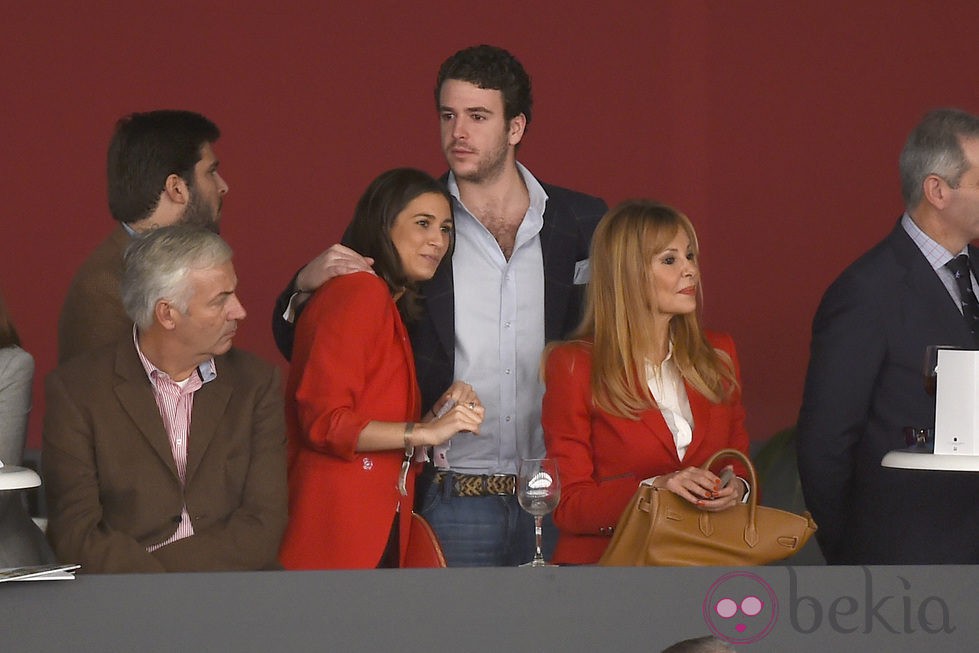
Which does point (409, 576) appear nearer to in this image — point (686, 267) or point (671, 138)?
point (686, 267)

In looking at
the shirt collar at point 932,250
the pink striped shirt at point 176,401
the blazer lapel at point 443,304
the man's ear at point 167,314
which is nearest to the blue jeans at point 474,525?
the blazer lapel at point 443,304

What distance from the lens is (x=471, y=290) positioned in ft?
12.5

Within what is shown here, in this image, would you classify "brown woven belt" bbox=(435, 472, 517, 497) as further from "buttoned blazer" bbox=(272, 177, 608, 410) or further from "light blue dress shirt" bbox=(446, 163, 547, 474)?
"buttoned blazer" bbox=(272, 177, 608, 410)

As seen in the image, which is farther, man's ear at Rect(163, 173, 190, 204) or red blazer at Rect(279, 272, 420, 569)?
man's ear at Rect(163, 173, 190, 204)

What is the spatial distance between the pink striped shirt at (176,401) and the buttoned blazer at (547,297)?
434mm

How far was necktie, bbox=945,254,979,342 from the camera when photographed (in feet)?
11.8

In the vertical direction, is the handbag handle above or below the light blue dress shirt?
below

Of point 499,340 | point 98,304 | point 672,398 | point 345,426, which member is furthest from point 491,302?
point 98,304

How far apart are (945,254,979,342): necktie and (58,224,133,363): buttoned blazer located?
1.78 metres

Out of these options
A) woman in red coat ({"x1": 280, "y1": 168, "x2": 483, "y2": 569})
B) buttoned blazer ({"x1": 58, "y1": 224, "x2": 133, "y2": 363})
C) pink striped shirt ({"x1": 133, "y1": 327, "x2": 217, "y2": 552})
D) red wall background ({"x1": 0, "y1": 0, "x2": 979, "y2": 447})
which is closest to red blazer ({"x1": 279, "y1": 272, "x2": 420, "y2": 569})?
woman in red coat ({"x1": 280, "y1": 168, "x2": 483, "y2": 569})

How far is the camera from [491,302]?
12.5 feet

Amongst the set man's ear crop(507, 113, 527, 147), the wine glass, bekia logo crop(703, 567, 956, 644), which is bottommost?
bekia logo crop(703, 567, 956, 644)

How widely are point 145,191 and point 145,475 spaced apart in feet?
3.07

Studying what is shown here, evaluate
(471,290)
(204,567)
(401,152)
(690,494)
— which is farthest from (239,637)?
(401,152)
